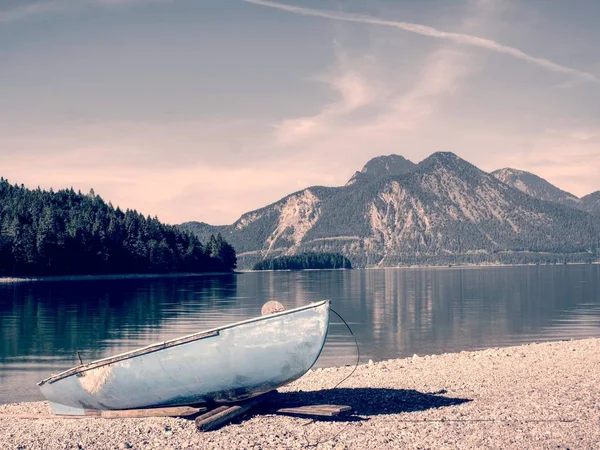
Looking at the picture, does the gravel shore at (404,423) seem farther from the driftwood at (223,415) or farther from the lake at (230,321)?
the lake at (230,321)

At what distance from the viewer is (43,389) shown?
70.2ft

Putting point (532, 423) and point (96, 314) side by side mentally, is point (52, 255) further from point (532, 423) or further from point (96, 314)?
point (532, 423)

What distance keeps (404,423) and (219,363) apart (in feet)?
18.4

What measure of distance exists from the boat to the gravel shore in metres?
0.99

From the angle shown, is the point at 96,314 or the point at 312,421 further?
the point at 96,314

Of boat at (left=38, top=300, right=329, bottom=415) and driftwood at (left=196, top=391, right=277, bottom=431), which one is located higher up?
boat at (left=38, top=300, right=329, bottom=415)

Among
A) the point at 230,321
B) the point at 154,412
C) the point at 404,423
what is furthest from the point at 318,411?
the point at 230,321

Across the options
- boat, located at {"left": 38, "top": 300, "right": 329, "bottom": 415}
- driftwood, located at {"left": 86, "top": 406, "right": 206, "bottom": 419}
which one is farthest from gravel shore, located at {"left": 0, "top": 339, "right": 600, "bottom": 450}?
boat, located at {"left": 38, "top": 300, "right": 329, "bottom": 415}

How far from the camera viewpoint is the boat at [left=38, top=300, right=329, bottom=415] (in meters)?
18.3

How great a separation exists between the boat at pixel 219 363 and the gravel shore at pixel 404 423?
3.26 ft

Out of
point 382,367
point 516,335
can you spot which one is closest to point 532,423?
point 382,367

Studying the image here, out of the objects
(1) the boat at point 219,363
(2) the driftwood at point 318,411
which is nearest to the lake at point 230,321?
(1) the boat at point 219,363

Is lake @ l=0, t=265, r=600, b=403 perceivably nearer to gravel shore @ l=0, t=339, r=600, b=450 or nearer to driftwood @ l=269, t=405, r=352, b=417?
gravel shore @ l=0, t=339, r=600, b=450

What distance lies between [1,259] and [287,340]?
172571mm
